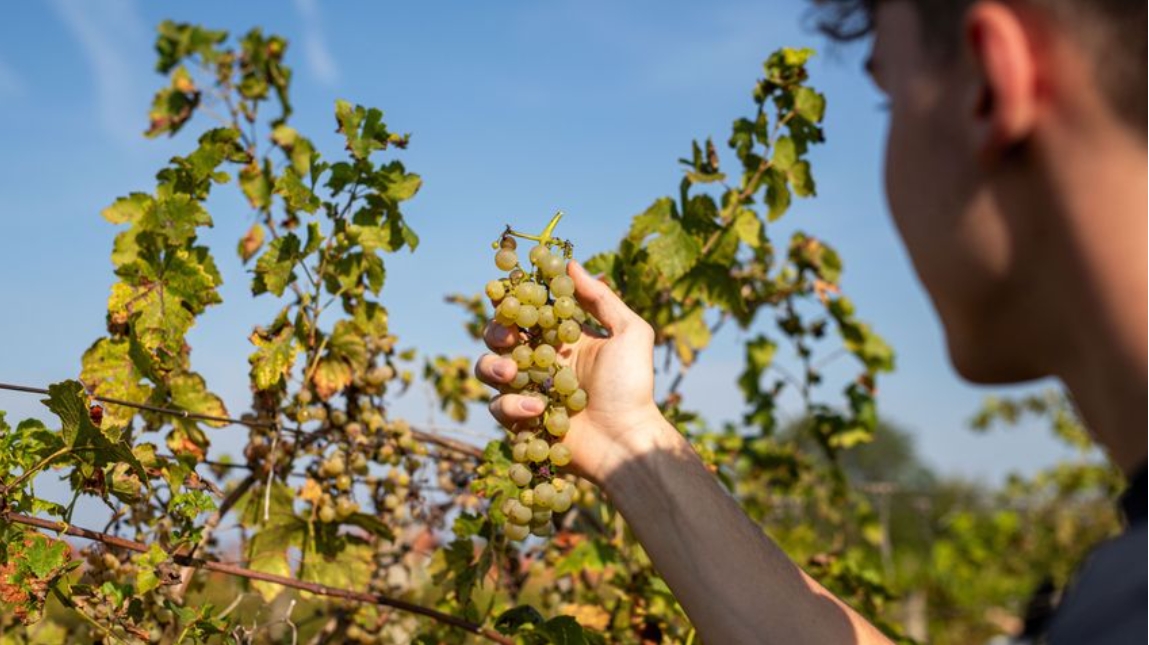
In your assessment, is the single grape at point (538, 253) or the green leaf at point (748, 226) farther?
the green leaf at point (748, 226)

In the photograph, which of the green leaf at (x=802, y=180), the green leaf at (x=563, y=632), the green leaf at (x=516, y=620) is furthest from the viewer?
the green leaf at (x=802, y=180)

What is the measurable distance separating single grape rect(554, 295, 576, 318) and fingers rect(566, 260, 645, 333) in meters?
0.07

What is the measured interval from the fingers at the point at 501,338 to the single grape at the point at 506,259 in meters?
0.10

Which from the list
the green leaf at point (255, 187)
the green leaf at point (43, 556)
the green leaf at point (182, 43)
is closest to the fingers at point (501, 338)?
the green leaf at point (43, 556)

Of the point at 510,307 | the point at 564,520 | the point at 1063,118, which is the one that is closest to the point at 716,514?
the point at 510,307

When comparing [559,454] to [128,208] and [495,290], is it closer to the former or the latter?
[495,290]

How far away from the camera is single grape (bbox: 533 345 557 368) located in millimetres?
1789

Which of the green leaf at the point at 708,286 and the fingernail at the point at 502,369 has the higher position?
the green leaf at the point at 708,286

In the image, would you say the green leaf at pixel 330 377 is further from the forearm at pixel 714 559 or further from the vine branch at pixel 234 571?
the forearm at pixel 714 559

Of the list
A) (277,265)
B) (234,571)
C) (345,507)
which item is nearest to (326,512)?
(345,507)

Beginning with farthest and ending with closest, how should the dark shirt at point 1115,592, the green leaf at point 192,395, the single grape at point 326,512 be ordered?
the single grape at point 326,512 → the green leaf at point 192,395 → the dark shirt at point 1115,592

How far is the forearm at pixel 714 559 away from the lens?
5.25 ft

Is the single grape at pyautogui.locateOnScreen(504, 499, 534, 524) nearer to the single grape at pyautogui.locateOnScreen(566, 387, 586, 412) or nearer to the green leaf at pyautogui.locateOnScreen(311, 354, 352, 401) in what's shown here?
the single grape at pyautogui.locateOnScreen(566, 387, 586, 412)

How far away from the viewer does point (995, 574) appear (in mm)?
14070
